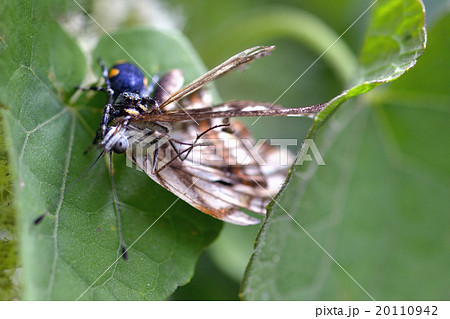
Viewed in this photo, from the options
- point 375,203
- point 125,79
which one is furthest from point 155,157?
point 375,203

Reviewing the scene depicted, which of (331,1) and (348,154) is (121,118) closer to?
(348,154)

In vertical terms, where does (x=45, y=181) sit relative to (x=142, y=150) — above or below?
below

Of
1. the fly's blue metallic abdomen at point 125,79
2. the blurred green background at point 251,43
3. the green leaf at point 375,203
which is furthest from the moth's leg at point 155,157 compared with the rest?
the blurred green background at point 251,43

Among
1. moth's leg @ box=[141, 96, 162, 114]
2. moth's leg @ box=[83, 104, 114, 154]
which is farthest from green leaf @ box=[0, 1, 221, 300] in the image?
moth's leg @ box=[141, 96, 162, 114]

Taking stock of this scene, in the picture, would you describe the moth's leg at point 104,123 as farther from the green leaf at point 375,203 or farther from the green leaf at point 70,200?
the green leaf at point 375,203

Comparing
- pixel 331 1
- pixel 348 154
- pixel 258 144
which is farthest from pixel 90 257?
pixel 331 1

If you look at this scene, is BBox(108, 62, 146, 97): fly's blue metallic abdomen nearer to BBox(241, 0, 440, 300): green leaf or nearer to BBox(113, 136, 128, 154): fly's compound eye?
BBox(113, 136, 128, 154): fly's compound eye
